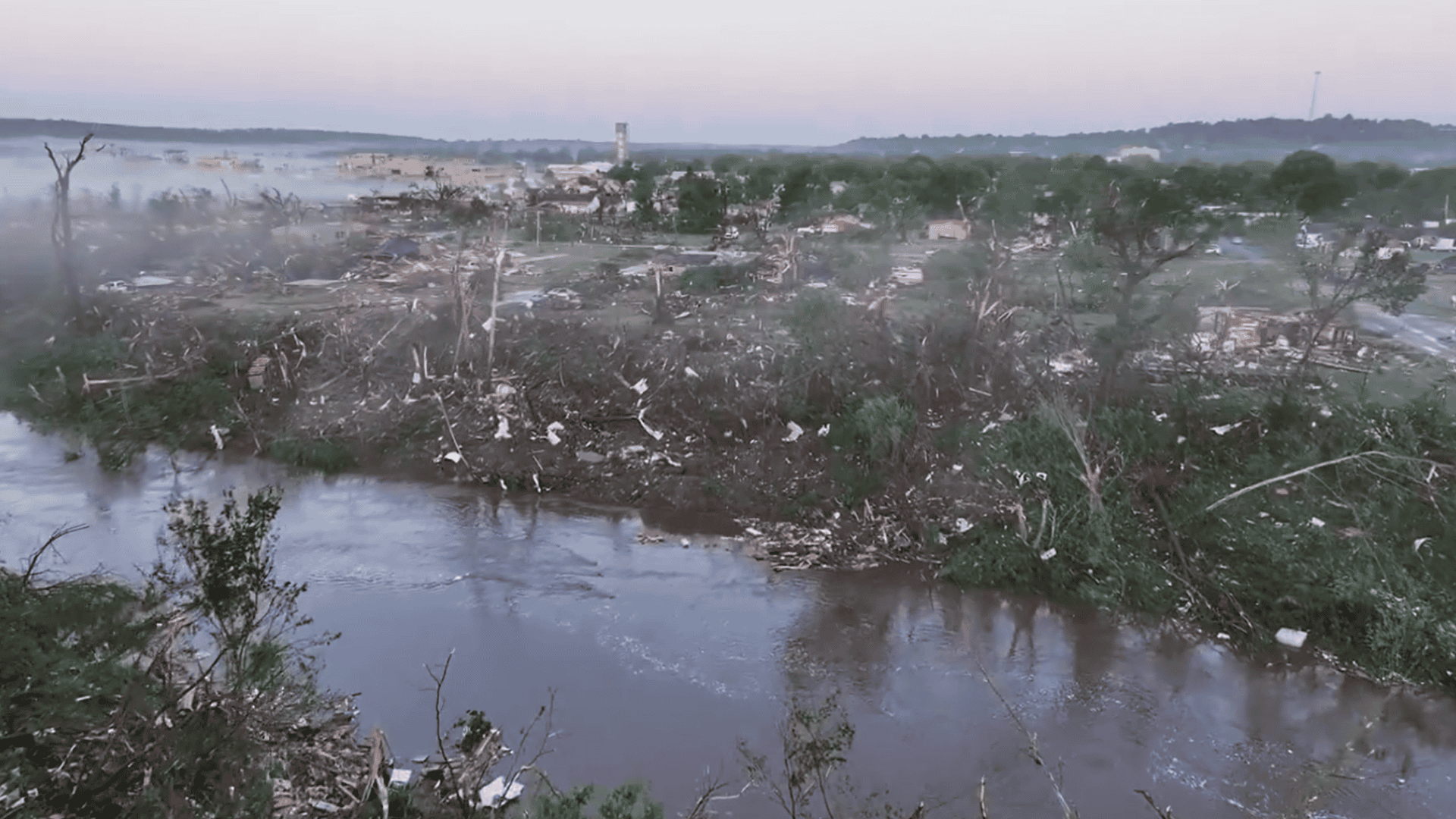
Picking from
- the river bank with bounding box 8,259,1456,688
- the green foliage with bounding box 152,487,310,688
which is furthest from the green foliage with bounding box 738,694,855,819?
the green foliage with bounding box 152,487,310,688

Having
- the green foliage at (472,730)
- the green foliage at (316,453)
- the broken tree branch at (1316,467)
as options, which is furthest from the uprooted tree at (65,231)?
the broken tree branch at (1316,467)

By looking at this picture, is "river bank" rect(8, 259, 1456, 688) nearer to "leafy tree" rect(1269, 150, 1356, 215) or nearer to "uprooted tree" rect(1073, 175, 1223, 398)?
"uprooted tree" rect(1073, 175, 1223, 398)

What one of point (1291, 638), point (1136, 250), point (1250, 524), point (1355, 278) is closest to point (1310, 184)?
point (1355, 278)

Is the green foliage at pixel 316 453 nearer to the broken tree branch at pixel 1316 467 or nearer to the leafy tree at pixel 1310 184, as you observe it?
the broken tree branch at pixel 1316 467

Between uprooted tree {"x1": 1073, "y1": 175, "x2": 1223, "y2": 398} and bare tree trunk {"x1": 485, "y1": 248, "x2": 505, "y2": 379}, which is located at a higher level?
uprooted tree {"x1": 1073, "y1": 175, "x2": 1223, "y2": 398}

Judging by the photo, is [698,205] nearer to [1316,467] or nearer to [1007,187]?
[1007,187]
